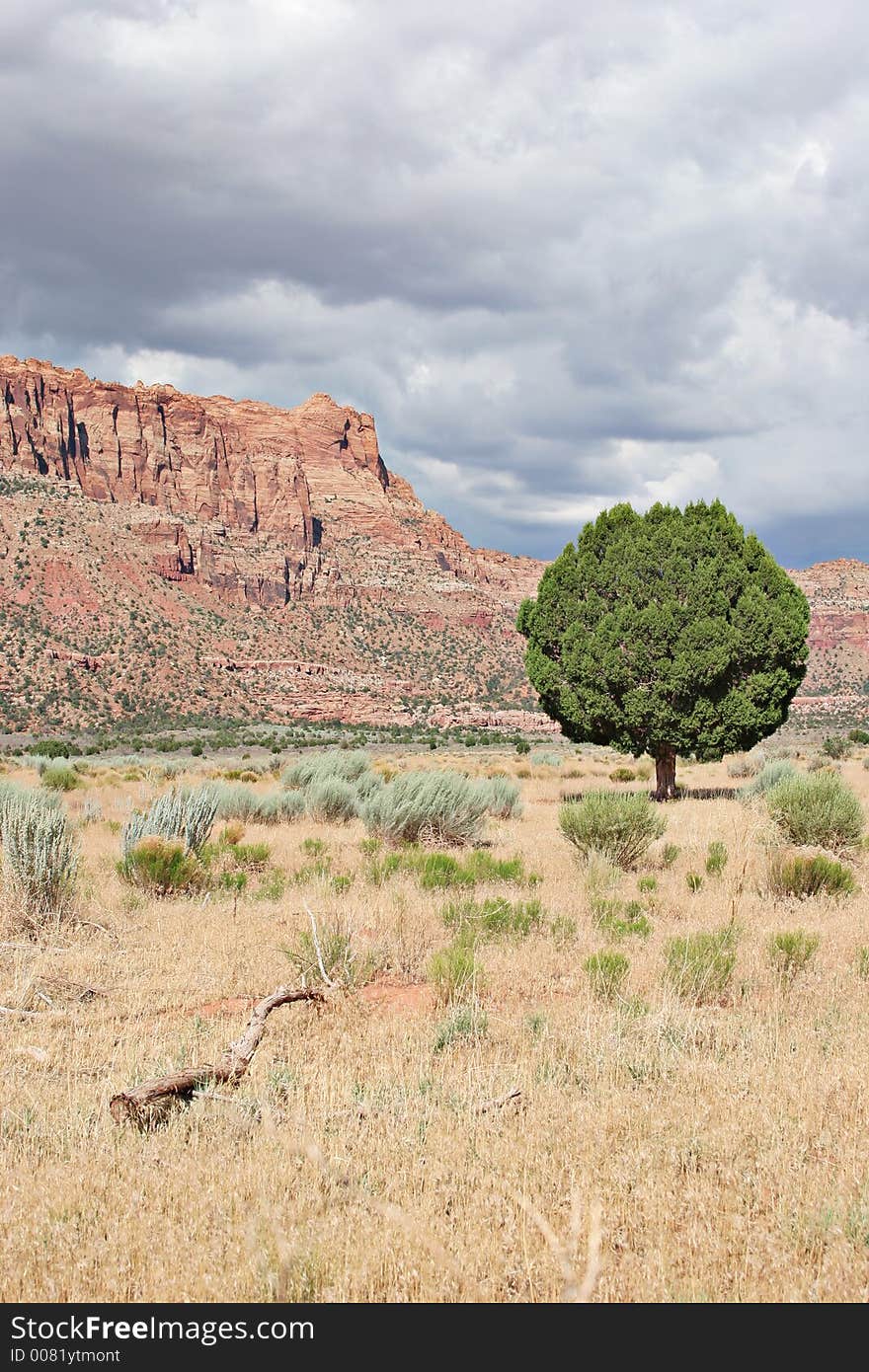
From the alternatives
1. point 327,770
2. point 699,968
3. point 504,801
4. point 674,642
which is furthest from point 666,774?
point 699,968

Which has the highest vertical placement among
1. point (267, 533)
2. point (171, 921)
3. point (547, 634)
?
point (267, 533)

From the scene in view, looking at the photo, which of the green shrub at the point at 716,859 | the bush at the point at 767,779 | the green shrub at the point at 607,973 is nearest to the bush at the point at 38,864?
the green shrub at the point at 607,973

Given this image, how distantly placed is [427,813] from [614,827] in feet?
11.3

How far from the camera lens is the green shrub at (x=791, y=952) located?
6102mm

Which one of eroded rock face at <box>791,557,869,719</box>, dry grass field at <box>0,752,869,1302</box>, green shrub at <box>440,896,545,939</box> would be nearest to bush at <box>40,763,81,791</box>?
dry grass field at <box>0,752,869,1302</box>

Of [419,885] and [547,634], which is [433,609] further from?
[419,885]

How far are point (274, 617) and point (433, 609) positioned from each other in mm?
25463

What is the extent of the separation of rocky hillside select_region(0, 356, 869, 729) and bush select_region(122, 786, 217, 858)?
57439 millimetres

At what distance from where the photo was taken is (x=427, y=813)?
523 inches

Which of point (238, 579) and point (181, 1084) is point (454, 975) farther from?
point (238, 579)

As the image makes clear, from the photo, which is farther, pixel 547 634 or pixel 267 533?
pixel 267 533

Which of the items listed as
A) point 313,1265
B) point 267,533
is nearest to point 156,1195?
point 313,1265

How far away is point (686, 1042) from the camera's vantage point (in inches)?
182

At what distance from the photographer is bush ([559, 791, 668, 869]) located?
10.9 metres
